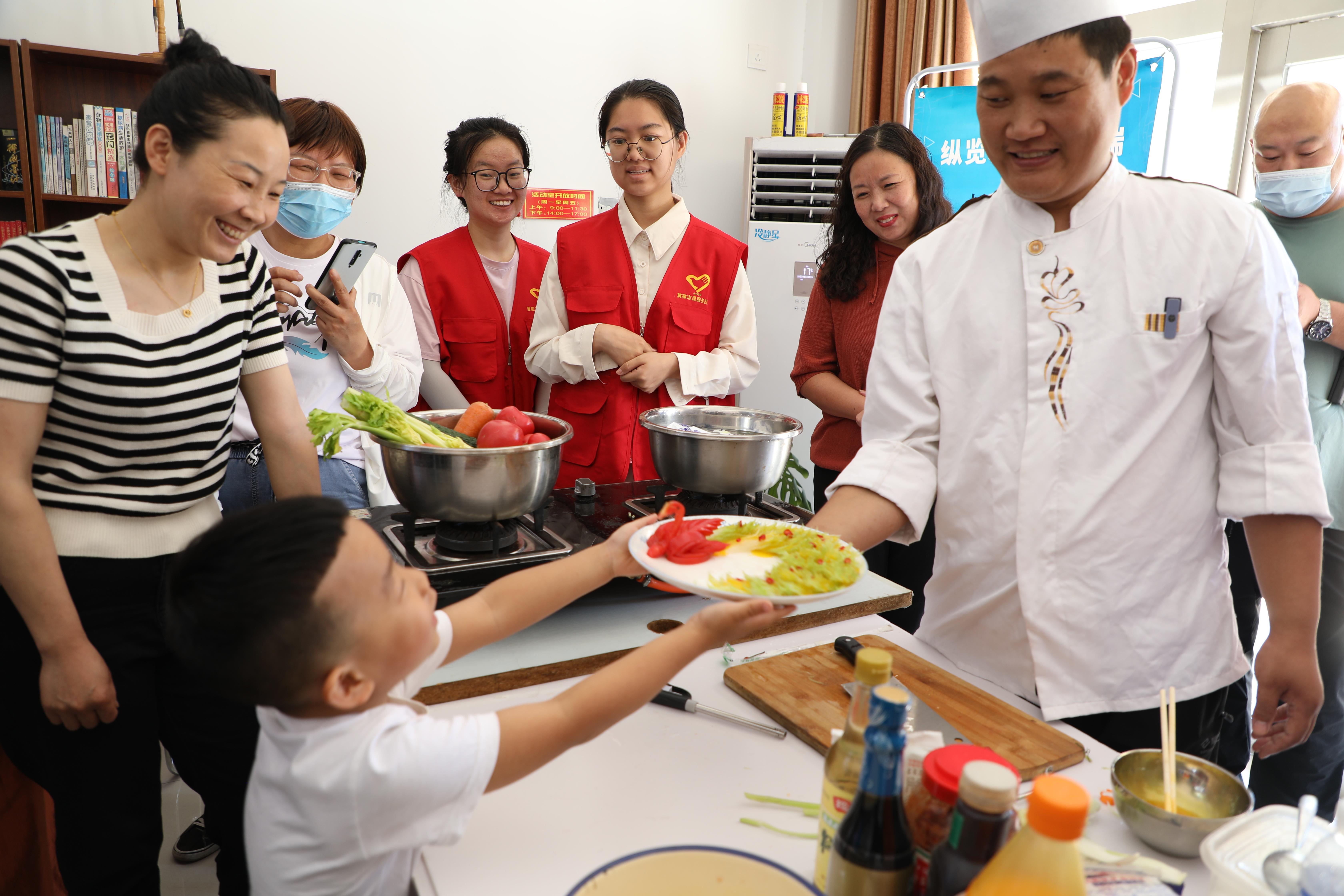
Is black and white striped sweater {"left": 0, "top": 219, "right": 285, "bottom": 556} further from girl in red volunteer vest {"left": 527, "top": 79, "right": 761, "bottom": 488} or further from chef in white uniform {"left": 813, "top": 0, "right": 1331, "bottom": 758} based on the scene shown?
girl in red volunteer vest {"left": 527, "top": 79, "right": 761, "bottom": 488}

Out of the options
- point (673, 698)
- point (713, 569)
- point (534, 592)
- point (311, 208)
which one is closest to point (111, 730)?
point (534, 592)

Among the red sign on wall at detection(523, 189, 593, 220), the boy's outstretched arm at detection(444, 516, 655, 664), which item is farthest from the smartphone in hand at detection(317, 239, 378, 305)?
the red sign on wall at detection(523, 189, 593, 220)

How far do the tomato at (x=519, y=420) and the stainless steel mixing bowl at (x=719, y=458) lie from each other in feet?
0.73

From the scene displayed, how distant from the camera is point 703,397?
2.62 m

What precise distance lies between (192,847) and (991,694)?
201 centimetres

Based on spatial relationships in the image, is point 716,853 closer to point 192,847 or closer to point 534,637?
point 534,637

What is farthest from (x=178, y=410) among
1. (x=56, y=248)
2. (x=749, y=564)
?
(x=749, y=564)

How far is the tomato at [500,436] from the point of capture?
4.93 ft

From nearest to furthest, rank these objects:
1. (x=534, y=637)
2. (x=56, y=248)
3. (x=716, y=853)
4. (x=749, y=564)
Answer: (x=716, y=853), (x=749, y=564), (x=56, y=248), (x=534, y=637)

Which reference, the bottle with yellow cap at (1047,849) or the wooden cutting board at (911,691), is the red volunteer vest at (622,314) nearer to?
the wooden cutting board at (911,691)

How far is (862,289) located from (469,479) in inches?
60.3

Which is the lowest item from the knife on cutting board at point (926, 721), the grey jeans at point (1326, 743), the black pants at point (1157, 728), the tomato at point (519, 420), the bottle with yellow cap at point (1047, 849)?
the grey jeans at point (1326, 743)

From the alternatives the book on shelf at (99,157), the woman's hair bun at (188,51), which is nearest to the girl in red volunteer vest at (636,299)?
the woman's hair bun at (188,51)

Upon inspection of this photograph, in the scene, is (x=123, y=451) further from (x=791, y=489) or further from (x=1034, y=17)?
(x=791, y=489)
